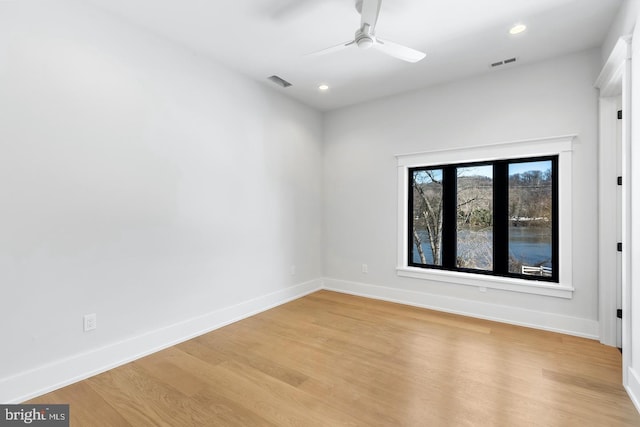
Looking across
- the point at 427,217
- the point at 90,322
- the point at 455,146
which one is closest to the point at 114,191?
the point at 90,322

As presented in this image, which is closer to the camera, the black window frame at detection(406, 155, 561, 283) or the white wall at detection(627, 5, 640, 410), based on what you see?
the white wall at detection(627, 5, 640, 410)

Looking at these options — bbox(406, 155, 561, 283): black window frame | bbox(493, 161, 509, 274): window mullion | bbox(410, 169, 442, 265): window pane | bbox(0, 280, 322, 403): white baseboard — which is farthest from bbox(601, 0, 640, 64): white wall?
bbox(0, 280, 322, 403): white baseboard

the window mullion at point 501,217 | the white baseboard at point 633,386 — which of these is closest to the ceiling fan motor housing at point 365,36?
the window mullion at point 501,217

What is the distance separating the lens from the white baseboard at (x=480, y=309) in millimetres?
3025

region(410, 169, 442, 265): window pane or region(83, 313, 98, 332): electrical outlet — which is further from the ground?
region(410, 169, 442, 265): window pane

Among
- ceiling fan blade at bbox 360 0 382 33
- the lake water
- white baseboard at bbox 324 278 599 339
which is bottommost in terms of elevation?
white baseboard at bbox 324 278 599 339

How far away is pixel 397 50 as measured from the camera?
8.07 feet

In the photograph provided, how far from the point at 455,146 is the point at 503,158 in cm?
55

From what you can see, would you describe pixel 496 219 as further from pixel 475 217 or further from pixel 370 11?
pixel 370 11

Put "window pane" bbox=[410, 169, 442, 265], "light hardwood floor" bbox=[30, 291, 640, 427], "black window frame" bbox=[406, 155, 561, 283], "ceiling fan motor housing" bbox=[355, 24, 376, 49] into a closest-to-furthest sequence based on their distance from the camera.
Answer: "light hardwood floor" bbox=[30, 291, 640, 427] < "ceiling fan motor housing" bbox=[355, 24, 376, 49] < "black window frame" bbox=[406, 155, 561, 283] < "window pane" bbox=[410, 169, 442, 265]

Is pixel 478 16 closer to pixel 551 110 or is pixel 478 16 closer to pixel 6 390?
pixel 551 110

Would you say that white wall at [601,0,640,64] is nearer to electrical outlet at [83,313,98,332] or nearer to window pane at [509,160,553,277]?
window pane at [509,160,553,277]

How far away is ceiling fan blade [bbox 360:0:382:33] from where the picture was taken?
205 cm

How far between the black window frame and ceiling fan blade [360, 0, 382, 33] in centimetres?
223
